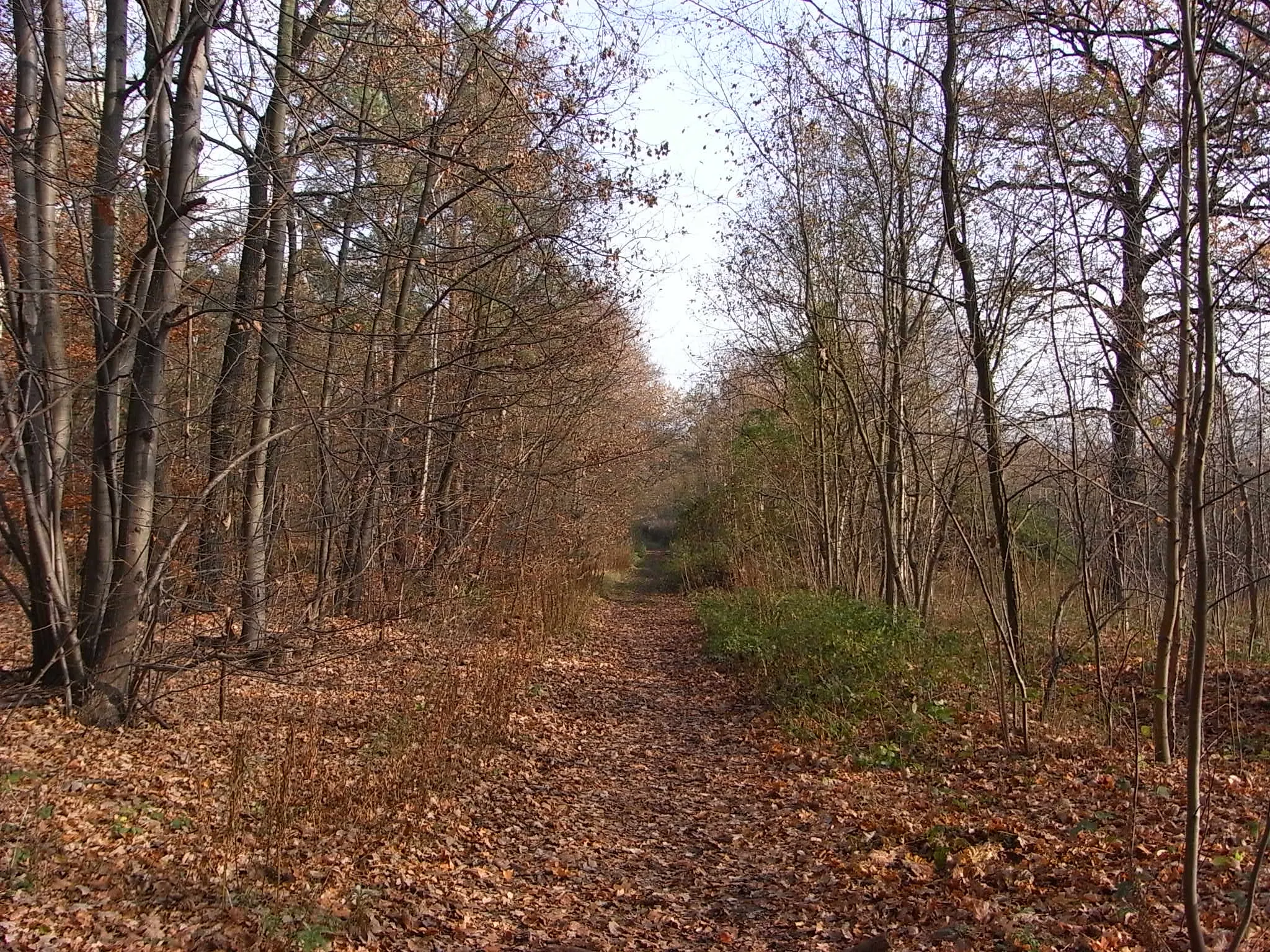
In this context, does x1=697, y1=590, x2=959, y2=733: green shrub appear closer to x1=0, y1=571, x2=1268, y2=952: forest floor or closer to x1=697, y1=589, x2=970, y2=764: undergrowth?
x1=697, y1=589, x2=970, y2=764: undergrowth

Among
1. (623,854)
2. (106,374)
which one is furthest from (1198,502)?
(106,374)

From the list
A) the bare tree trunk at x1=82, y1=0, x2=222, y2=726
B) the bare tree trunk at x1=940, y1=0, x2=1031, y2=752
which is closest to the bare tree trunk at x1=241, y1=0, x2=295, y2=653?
the bare tree trunk at x1=82, y1=0, x2=222, y2=726

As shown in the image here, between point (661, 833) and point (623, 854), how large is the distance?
470 mm

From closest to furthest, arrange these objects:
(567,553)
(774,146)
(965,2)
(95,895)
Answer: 1. (95,895)
2. (965,2)
3. (774,146)
4. (567,553)

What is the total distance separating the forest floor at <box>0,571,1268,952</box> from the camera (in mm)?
3859

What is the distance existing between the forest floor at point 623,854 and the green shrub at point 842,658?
95 centimetres

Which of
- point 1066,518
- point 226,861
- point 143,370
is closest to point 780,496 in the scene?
point 1066,518

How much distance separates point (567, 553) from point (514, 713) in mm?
8861

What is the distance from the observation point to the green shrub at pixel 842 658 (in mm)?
8156

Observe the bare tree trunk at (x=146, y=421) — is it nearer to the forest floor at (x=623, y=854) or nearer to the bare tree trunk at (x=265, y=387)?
the forest floor at (x=623, y=854)

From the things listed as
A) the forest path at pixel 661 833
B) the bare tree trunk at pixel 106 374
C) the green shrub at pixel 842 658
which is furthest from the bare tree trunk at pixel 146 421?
the green shrub at pixel 842 658

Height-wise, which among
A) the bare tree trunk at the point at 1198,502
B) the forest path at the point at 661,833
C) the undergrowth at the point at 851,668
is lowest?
the forest path at the point at 661,833

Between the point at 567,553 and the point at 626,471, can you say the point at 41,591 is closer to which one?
the point at 567,553

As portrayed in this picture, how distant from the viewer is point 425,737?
6750mm
